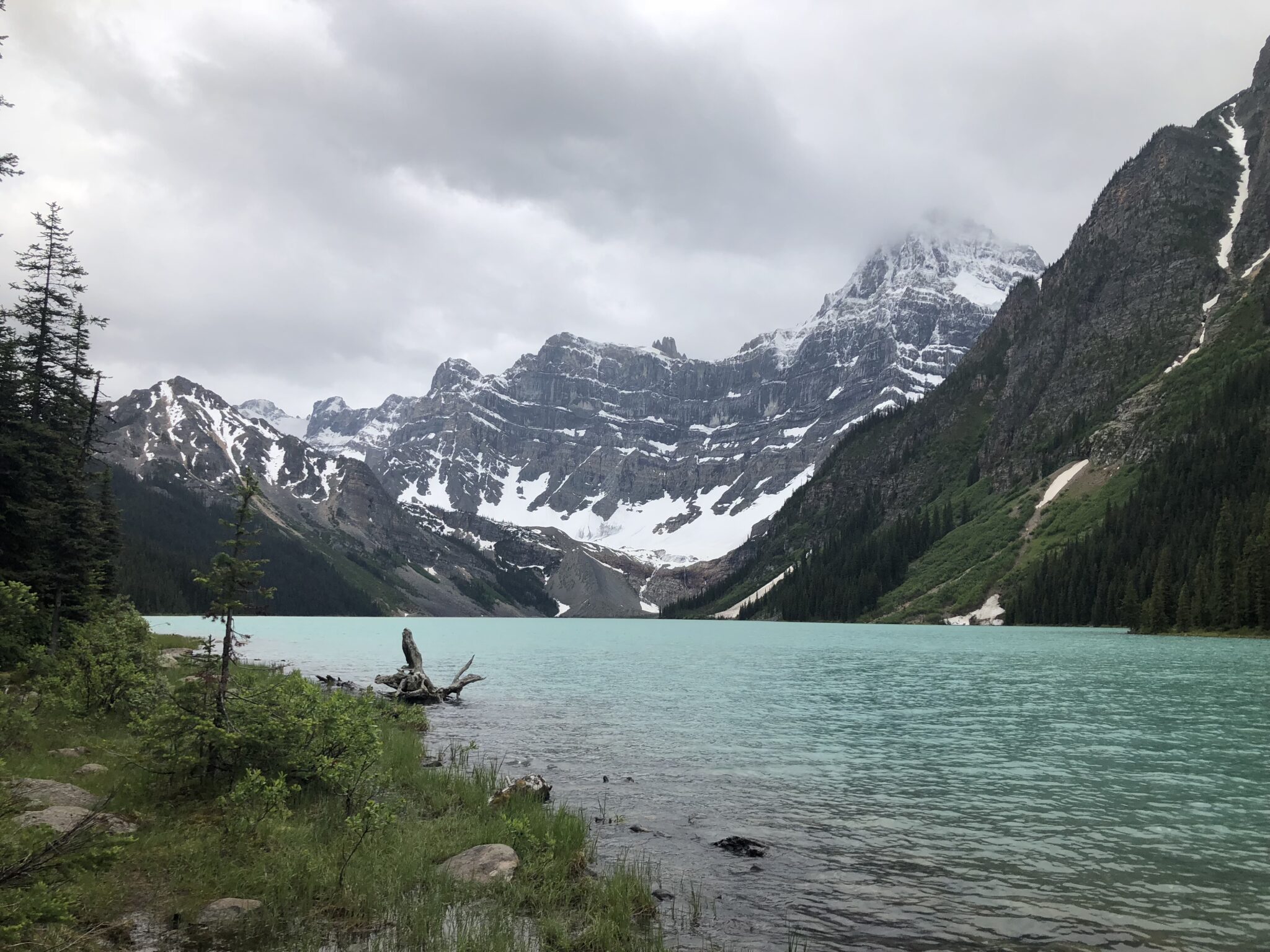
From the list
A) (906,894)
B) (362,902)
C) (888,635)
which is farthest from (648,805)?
(888,635)

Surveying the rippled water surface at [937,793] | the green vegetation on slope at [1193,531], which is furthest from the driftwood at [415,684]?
the green vegetation on slope at [1193,531]

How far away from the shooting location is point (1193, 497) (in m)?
148

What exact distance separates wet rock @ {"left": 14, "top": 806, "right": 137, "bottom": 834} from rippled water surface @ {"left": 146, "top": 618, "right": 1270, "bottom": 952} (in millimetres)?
11079

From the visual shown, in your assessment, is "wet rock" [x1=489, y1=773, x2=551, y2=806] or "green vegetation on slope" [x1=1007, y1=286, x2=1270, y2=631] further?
"green vegetation on slope" [x1=1007, y1=286, x2=1270, y2=631]

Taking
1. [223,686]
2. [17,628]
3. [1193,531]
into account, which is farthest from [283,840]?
[1193,531]

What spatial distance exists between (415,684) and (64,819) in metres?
36.1

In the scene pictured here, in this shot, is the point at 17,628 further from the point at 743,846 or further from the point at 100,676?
the point at 743,846

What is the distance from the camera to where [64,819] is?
14.2 m

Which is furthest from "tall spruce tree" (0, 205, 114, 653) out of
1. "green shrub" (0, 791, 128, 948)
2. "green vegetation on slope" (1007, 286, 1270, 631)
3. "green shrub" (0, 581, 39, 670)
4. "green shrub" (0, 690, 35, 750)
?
"green vegetation on slope" (1007, 286, 1270, 631)

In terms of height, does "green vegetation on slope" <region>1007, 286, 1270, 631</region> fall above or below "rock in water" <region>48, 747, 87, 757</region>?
above

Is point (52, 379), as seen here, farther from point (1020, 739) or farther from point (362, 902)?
point (1020, 739)

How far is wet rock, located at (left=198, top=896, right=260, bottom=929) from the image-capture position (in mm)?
12666

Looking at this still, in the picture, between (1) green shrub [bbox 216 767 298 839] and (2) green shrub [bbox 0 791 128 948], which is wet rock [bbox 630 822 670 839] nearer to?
(1) green shrub [bbox 216 767 298 839]

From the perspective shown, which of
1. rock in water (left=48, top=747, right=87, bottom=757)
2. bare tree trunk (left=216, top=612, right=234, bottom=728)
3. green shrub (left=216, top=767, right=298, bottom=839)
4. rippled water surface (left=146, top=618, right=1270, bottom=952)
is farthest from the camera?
rock in water (left=48, top=747, right=87, bottom=757)
